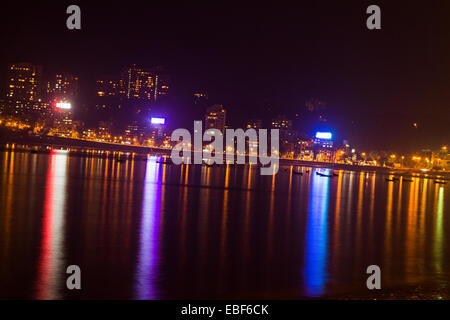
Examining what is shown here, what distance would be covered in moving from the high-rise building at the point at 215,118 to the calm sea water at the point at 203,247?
4012 inches

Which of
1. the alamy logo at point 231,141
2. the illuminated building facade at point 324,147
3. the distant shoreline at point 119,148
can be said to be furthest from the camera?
the alamy logo at point 231,141

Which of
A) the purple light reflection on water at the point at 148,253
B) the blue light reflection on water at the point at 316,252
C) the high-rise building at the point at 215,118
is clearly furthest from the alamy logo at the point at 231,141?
the purple light reflection on water at the point at 148,253

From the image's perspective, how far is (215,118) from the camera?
126 meters

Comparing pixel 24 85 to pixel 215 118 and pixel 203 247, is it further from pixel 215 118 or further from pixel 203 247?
pixel 203 247

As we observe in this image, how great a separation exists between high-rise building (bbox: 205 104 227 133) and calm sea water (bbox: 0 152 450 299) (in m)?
102

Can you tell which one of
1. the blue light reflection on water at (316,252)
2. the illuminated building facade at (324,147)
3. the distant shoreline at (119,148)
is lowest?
the blue light reflection on water at (316,252)

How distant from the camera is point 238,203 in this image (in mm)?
22625

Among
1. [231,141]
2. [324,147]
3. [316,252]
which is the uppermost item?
[231,141]

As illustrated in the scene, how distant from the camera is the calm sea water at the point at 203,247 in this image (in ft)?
30.1

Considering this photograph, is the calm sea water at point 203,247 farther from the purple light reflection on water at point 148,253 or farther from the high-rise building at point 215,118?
the high-rise building at point 215,118

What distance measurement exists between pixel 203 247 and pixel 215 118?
114m

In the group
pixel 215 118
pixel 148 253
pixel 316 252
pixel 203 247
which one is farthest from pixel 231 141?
pixel 148 253
